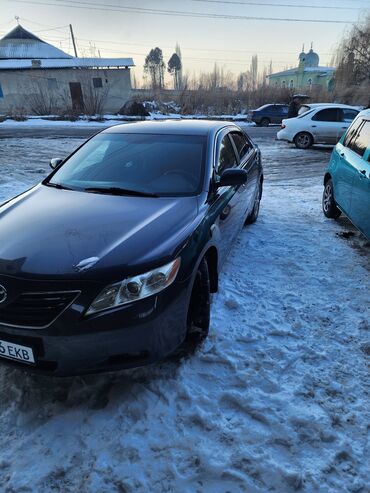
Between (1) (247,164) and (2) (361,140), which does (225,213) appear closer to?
(1) (247,164)

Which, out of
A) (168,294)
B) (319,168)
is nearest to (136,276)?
(168,294)

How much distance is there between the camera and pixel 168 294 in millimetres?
2223

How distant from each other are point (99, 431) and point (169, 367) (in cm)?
67

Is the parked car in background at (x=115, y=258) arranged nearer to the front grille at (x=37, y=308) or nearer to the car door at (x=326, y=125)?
the front grille at (x=37, y=308)

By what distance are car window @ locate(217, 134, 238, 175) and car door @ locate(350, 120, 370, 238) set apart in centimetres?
149

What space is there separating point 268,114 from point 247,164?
21600mm

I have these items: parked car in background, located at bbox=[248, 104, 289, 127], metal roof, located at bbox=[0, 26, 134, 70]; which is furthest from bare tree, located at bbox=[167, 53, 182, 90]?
parked car in background, located at bbox=[248, 104, 289, 127]

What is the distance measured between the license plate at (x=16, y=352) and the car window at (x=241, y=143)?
3.47 metres

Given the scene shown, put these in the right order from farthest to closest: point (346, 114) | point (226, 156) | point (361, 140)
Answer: point (346, 114) < point (361, 140) < point (226, 156)

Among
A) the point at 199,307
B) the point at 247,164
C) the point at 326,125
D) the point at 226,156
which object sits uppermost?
the point at 226,156

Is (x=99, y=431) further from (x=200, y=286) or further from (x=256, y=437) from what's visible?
(x=200, y=286)

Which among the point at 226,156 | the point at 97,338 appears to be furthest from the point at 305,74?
the point at 97,338

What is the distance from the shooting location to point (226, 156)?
399 centimetres

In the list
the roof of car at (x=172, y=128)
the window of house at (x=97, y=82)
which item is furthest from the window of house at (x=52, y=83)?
the roof of car at (x=172, y=128)
